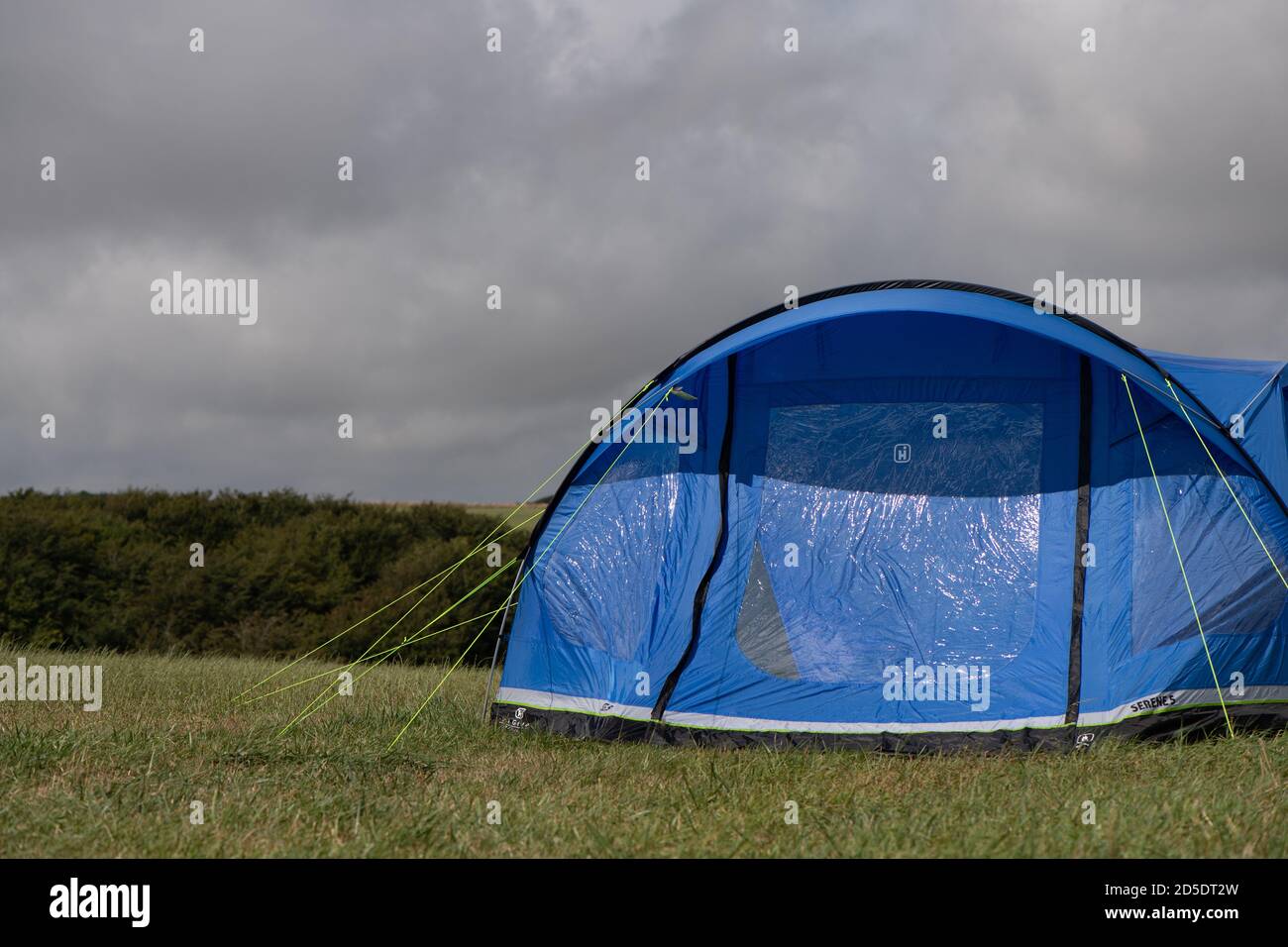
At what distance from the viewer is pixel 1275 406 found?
22.0 ft

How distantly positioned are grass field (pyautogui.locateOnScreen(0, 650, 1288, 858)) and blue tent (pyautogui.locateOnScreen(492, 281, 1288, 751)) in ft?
1.43

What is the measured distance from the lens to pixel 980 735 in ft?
20.1

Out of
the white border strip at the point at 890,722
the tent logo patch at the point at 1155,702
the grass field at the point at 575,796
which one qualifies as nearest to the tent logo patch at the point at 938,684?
the white border strip at the point at 890,722

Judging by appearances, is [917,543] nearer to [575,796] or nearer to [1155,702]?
[1155,702]

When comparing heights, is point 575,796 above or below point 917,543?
below

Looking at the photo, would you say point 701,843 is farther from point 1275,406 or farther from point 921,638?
point 1275,406

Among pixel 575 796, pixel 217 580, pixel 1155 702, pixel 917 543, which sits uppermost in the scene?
pixel 917 543

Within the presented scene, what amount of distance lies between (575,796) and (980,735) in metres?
2.52
